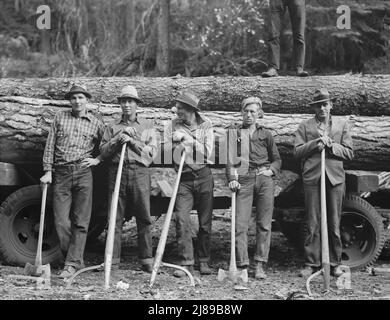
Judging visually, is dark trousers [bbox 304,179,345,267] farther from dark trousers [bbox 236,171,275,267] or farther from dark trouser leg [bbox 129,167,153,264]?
dark trouser leg [bbox 129,167,153,264]

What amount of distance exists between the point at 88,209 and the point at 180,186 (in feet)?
3.94

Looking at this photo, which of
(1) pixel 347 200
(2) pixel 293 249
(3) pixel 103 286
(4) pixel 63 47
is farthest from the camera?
(4) pixel 63 47

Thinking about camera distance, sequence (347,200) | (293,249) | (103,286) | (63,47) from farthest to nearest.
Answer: (63,47)
(293,249)
(347,200)
(103,286)

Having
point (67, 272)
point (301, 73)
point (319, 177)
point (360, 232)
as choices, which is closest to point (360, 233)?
point (360, 232)

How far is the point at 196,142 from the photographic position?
297 inches

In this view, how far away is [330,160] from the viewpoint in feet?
24.9

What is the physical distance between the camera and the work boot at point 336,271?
7465 millimetres

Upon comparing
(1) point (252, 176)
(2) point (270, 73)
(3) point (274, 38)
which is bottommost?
(1) point (252, 176)

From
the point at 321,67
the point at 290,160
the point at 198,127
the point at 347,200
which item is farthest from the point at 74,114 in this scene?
the point at 321,67

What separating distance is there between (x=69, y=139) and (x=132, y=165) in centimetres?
89

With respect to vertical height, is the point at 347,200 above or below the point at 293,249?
above

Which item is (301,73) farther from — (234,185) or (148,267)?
(148,267)

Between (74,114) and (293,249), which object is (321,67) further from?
(74,114)

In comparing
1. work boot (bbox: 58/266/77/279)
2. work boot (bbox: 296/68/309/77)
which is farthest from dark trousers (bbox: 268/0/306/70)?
work boot (bbox: 58/266/77/279)
